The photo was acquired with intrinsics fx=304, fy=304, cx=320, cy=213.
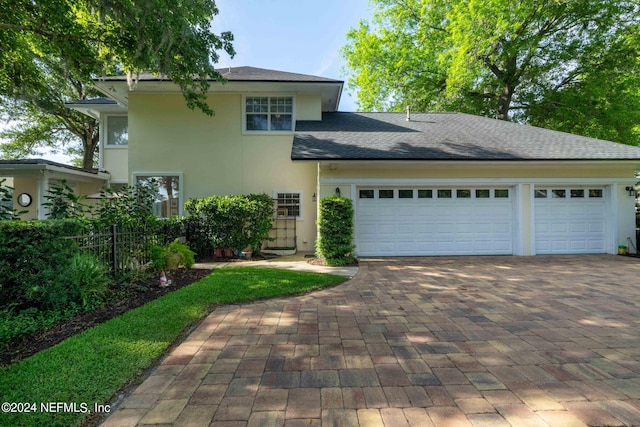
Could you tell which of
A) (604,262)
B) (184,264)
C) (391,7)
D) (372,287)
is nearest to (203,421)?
(372,287)

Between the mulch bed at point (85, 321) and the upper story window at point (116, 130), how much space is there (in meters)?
9.24

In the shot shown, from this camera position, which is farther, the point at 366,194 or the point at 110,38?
the point at 366,194

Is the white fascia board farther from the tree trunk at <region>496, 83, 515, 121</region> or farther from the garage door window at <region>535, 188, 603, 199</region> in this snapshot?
the tree trunk at <region>496, 83, 515, 121</region>

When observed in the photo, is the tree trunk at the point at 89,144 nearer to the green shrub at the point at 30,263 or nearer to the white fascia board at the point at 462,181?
the white fascia board at the point at 462,181

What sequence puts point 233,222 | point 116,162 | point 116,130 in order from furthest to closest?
1. point 116,130
2. point 116,162
3. point 233,222

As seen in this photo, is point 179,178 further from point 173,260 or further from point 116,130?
point 173,260

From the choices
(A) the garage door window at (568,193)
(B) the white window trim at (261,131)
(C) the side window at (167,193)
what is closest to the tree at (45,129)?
(C) the side window at (167,193)

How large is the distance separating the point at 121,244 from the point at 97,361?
11.7 feet

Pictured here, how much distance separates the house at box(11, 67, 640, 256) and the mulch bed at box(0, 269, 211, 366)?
4.68 meters

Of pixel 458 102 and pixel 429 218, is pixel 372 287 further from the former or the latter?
pixel 458 102

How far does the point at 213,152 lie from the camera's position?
11102 millimetres

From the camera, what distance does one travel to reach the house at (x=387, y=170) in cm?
912

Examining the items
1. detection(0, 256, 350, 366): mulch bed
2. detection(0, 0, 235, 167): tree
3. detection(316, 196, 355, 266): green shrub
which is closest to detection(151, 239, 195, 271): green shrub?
detection(0, 256, 350, 366): mulch bed

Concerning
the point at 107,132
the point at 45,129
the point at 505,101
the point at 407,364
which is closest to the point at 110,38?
the point at 107,132
